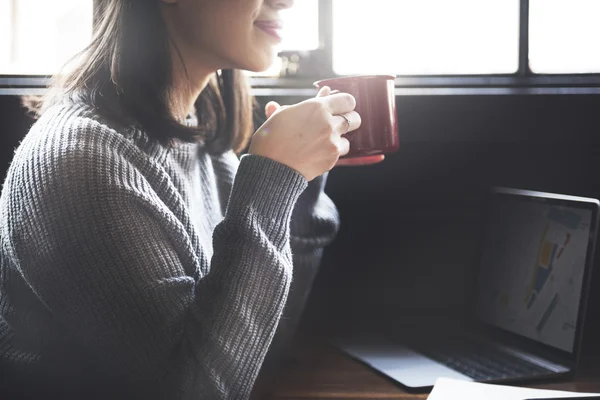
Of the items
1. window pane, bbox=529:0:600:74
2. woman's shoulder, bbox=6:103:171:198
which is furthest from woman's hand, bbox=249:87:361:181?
window pane, bbox=529:0:600:74

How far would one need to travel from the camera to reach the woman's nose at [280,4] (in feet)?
4.12

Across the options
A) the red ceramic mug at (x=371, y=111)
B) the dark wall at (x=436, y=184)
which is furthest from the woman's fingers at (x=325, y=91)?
the dark wall at (x=436, y=184)

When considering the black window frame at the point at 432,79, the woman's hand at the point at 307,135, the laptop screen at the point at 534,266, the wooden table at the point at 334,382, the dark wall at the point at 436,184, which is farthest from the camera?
the black window frame at the point at 432,79

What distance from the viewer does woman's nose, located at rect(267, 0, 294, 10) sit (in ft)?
4.12

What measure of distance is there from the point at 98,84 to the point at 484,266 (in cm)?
89

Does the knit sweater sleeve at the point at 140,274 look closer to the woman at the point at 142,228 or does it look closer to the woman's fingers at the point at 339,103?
the woman at the point at 142,228

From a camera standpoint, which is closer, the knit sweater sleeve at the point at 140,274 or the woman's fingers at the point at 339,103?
the knit sweater sleeve at the point at 140,274

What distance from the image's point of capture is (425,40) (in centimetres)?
186

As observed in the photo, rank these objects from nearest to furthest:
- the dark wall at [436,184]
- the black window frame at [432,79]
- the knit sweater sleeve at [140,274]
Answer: the knit sweater sleeve at [140,274] → the dark wall at [436,184] → the black window frame at [432,79]

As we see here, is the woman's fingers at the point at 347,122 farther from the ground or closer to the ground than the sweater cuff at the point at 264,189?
farther from the ground

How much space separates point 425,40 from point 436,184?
0.37 meters

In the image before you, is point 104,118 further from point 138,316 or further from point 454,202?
point 454,202

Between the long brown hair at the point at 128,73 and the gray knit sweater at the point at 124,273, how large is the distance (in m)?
0.06

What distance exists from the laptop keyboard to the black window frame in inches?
25.7
